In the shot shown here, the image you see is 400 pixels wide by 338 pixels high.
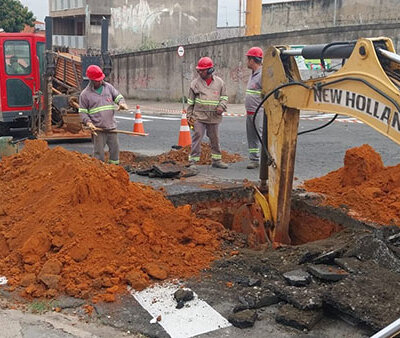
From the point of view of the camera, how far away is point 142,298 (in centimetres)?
410

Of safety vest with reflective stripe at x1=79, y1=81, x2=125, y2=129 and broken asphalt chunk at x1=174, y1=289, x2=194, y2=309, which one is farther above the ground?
safety vest with reflective stripe at x1=79, y1=81, x2=125, y2=129

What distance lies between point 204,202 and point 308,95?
2.89 metres

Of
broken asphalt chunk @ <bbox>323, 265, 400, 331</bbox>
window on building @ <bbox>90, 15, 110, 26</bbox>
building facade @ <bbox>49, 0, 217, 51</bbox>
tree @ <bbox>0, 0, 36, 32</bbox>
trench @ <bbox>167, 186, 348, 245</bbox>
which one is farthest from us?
window on building @ <bbox>90, 15, 110, 26</bbox>

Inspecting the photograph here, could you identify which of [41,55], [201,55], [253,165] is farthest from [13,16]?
[253,165]

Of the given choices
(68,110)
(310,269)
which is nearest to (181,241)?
(310,269)

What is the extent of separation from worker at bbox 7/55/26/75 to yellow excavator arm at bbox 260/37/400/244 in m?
8.26

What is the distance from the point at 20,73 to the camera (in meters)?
11.4

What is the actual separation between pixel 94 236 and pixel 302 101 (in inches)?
90.1

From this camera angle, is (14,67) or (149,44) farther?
(149,44)

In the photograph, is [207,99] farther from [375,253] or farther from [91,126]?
[375,253]

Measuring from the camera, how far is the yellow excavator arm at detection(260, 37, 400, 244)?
3209mm

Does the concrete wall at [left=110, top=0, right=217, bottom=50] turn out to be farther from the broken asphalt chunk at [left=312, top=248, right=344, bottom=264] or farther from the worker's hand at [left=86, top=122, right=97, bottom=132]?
the broken asphalt chunk at [left=312, top=248, right=344, bottom=264]

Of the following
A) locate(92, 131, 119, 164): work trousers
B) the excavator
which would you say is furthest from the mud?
the excavator

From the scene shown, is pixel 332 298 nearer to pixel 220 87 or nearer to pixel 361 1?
pixel 220 87
